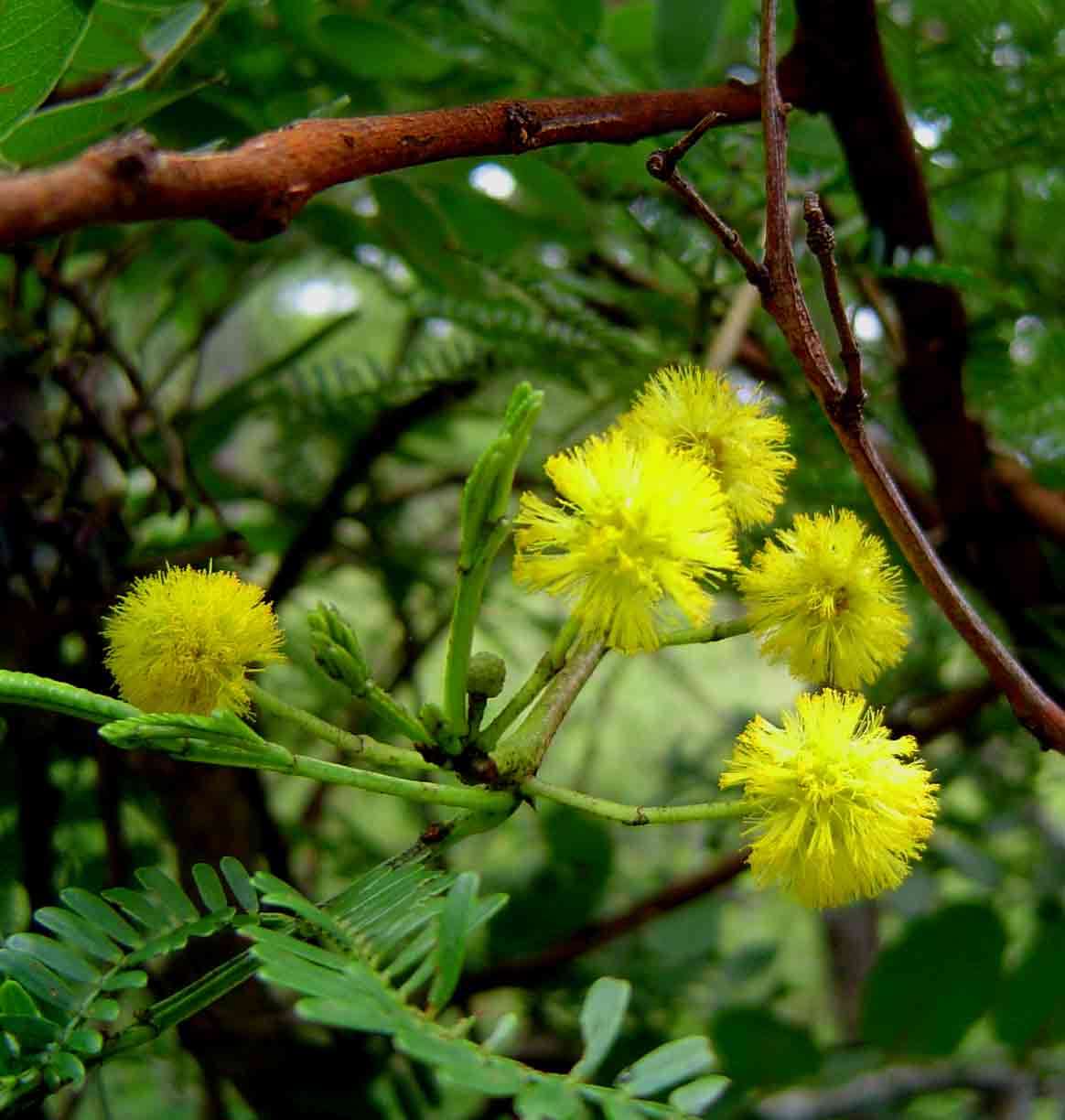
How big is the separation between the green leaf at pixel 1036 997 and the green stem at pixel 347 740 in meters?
0.86

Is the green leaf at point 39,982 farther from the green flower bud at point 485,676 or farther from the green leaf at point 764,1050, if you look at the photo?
the green leaf at point 764,1050

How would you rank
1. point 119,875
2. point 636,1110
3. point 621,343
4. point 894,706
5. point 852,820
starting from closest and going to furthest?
1. point 636,1110
2. point 852,820
3. point 119,875
4. point 621,343
5. point 894,706

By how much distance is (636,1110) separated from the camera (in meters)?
0.42

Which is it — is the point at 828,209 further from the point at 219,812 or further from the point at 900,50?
the point at 219,812

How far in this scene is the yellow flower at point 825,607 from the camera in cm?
58

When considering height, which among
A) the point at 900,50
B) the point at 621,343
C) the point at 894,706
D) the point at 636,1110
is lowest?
the point at 636,1110

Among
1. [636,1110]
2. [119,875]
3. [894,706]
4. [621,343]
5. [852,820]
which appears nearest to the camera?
[636,1110]

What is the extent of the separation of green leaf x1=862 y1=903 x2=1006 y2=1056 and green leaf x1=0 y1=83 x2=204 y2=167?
0.88 meters

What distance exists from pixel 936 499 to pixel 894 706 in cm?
25

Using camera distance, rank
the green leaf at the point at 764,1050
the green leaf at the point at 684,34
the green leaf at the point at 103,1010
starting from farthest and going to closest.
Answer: the green leaf at the point at 764,1050, the green leaf at the point at 684,34, the green leaf at the point at 103,1010

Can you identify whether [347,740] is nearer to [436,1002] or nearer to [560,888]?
[436,1002]

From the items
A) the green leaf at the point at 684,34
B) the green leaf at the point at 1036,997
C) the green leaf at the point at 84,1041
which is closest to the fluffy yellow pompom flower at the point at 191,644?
the green leaf at the point at 84,1041

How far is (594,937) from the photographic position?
3.66ft

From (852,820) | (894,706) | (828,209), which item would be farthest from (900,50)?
(852,820)
